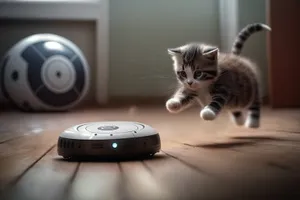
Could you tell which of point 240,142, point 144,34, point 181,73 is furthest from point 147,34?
point 240,142

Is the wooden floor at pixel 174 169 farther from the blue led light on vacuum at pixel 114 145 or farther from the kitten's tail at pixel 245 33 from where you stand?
Result: the kitten's tail at pixel 245 33

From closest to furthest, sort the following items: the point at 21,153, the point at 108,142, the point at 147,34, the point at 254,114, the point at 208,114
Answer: the point at 108,142, the point at 21,153, the point at 208,114, the point at 254,114, the point at 147,34

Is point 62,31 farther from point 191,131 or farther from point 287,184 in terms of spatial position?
point 287,184

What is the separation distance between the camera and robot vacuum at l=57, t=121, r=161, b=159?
2.89 feet

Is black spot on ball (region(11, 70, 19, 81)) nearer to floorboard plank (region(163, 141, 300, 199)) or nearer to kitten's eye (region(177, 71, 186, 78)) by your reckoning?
kitten's eye (region(177, 71, 186, 78))

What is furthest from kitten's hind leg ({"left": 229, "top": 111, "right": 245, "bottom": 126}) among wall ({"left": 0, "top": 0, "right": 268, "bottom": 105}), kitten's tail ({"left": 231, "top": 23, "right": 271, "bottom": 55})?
wall ({"left": 0, "top": 0, "right": 268, "bottom": 105})

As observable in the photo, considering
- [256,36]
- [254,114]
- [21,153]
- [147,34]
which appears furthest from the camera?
[147,34]

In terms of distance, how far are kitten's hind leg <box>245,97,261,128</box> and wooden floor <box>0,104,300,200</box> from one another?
1.3 inches

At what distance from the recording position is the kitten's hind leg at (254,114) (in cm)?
142

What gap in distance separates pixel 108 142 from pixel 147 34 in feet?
5.79

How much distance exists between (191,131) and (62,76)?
79 centimetres

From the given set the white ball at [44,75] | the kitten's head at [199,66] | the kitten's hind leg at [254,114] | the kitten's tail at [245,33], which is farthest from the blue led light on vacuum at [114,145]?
the white ball at [44,75]

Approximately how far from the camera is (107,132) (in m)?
0.92

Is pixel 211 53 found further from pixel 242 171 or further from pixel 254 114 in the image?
pixel 242 171
